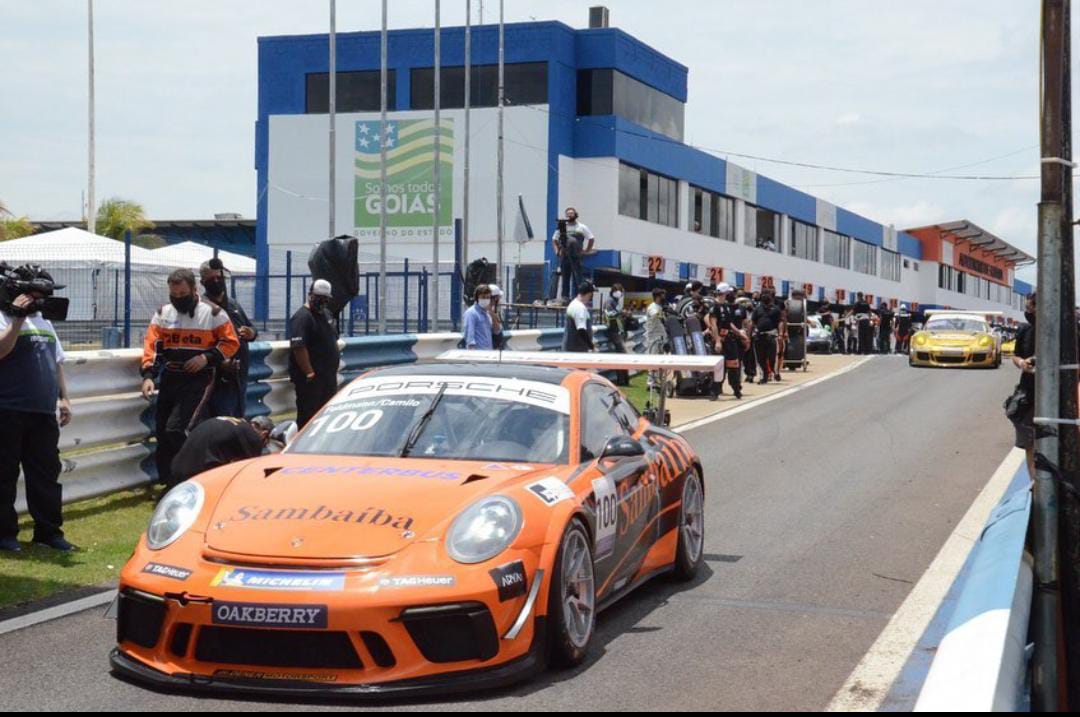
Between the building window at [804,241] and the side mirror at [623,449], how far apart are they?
69.2 meters

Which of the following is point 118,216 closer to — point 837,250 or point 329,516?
point 837,250

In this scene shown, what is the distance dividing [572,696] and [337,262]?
34.5ft

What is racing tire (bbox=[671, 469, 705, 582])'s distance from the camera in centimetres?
804

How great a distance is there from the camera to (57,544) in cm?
879

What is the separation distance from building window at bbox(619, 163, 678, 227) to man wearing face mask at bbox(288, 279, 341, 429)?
38620 mm

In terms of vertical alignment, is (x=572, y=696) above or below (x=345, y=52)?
below

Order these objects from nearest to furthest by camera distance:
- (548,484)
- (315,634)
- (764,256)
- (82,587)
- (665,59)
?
(315,634) < (548,484) < (82,587) < (665,59) < (764,256)

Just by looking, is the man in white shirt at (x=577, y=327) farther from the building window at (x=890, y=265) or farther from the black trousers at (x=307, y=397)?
the building window at (x=890, y=265)

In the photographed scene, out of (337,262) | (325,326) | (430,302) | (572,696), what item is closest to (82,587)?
(572,696)

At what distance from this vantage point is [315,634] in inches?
211

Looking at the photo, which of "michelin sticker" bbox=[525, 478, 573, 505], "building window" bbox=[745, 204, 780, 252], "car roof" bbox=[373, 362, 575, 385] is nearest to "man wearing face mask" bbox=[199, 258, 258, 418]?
"car roof" bbox=[373, 362, 575, 385]

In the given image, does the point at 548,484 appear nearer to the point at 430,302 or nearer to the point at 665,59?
the point at 430,302

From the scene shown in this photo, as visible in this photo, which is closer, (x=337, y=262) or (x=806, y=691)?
(x=806, y=691)

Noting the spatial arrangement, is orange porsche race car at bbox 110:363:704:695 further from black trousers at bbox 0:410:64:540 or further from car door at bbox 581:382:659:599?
black trousers at bbox 0:410:64:540
